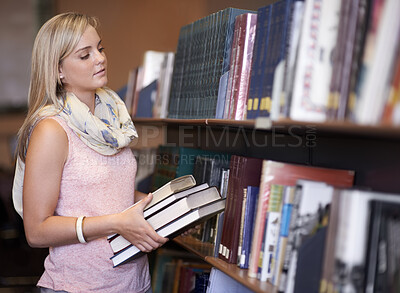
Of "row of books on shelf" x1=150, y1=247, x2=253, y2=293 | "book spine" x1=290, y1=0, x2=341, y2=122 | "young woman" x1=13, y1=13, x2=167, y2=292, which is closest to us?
"book spine" x1=290, y1=0, x2=341, y2=122

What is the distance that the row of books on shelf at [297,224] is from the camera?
1.00 m

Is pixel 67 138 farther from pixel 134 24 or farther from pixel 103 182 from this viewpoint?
pixel 134 24

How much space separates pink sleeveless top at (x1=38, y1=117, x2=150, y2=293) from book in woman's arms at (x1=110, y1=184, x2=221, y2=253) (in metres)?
0.05

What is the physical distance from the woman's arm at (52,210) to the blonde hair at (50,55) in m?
0.11

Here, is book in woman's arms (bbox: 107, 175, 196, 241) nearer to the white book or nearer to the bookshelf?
the bookshelf

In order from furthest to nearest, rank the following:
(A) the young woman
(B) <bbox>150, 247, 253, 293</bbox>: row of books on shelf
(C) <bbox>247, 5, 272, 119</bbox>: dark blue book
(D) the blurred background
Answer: (D) the blurred background, (B) <bbox>150, 247, 253, 293</bbox>: row of books on shelf, (A) the young woman, (C) <bbox>247, 5, 272, 119</bbox>: dark blue book

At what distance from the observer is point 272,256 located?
1296 mm

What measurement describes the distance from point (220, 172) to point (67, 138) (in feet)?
1.89

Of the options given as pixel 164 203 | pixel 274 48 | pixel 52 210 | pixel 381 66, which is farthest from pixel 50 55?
pixel 381 66

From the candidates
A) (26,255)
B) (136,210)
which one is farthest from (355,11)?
(26,255)

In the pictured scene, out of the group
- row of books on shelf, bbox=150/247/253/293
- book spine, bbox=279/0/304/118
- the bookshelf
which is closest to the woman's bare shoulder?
the bookshelf

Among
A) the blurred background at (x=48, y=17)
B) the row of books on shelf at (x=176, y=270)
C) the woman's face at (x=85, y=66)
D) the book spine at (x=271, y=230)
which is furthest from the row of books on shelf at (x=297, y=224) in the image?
the blurred background at (x=48, y=17)

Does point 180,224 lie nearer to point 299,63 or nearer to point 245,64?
point 245,64

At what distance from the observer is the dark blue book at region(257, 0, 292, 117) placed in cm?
123
